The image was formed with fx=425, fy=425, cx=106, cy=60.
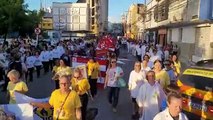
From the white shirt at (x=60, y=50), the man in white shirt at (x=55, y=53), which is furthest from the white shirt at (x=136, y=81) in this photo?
the white shirt at (x=60, y=50)

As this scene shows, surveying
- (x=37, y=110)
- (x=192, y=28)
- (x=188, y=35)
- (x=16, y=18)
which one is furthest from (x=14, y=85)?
(x=16, y=18)

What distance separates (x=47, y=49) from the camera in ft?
80.2

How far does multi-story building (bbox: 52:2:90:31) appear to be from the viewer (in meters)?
79.2

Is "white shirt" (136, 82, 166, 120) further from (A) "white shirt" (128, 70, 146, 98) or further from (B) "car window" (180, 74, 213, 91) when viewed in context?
(A) "white shirt" (128, 70, 146, 98)

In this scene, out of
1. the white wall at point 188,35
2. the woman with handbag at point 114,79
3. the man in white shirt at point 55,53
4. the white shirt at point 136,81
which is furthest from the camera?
the white wall at point 188,35

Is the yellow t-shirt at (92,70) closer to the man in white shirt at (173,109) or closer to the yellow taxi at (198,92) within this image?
the yellow taxi at (198,92)

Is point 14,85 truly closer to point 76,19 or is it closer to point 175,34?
point 175,34

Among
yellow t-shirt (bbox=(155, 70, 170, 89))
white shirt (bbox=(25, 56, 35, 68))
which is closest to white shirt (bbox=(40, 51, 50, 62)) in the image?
white shirt (bbox=(25, 56, 35, 68))

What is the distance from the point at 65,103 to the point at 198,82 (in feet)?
9.43

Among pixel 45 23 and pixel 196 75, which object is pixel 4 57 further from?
pixel 45 23

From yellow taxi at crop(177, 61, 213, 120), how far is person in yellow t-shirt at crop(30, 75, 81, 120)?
2465 mm

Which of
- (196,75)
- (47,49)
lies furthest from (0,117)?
(47,49)

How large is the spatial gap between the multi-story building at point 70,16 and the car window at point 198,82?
70.3 m

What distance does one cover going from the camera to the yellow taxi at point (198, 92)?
7.66m
